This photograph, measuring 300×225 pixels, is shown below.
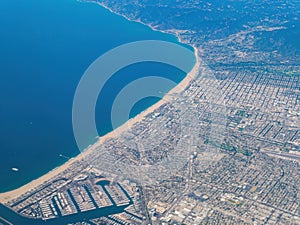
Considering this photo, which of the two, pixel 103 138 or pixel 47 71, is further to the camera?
pixel 47 71

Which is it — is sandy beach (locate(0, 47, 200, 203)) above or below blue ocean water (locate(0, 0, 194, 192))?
below

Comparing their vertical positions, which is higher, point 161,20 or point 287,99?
point 161,20

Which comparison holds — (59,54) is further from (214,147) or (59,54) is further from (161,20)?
(214,147)

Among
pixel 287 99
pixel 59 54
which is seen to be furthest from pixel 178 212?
pixel 59 54

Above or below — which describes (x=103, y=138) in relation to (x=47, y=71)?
below

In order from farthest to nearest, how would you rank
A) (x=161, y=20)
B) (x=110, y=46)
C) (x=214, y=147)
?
(x=161, y=20)
(x=110, y=46)
(x=214, y=147)

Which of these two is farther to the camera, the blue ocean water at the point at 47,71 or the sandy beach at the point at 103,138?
the blue ocean water at the point at 47,71

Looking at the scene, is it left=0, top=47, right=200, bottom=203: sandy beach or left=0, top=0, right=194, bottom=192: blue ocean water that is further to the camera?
left=0, top=0, right=194, bottom=192: blue ocean water

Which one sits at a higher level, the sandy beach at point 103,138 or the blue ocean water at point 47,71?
the blue ocean water at point 47,71
